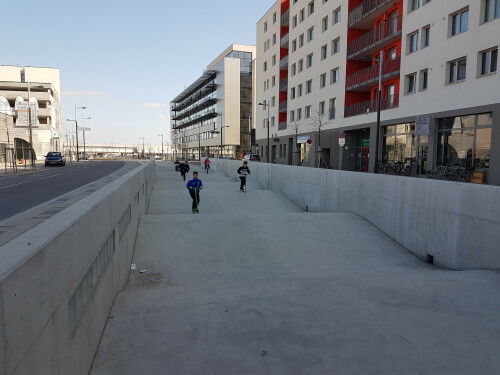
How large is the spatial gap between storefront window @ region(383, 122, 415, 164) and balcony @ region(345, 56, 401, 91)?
158 inches

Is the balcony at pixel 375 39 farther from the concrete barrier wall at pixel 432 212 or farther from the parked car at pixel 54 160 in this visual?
the parked car at pixel 54 160

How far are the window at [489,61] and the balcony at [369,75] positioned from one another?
740 centimetres

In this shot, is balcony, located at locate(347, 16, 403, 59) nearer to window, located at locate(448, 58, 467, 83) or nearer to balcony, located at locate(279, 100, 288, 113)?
window, located at locate(448, 58, 467, 83)

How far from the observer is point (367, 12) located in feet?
100

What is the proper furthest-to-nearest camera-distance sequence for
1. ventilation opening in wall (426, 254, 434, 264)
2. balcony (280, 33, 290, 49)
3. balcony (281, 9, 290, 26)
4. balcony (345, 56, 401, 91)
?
1. balcony (280, 33, 290, 49)
2. balcony (281, 9, 290, 26)
3. balcony (345, 56, 401, 91)
4. ventilation opening in wall (426, 254, 434, 264)

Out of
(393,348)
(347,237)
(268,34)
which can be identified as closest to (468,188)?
(347,237)

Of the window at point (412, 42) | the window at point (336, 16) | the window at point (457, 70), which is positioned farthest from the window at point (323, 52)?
the window at point (457, 70)


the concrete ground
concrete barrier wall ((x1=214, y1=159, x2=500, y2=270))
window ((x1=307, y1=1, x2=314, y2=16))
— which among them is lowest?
the concrete ground

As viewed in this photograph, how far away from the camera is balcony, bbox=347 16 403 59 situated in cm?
2739

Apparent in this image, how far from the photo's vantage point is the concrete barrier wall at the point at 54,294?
72.7 inches

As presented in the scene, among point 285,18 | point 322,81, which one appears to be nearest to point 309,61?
point 322,81

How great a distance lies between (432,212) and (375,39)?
1031 inches

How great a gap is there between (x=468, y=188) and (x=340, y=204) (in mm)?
6139

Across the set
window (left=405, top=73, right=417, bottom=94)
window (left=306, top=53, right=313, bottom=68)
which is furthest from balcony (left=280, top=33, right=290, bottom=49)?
window (left=405, top=73, right=417, bottom=94)
